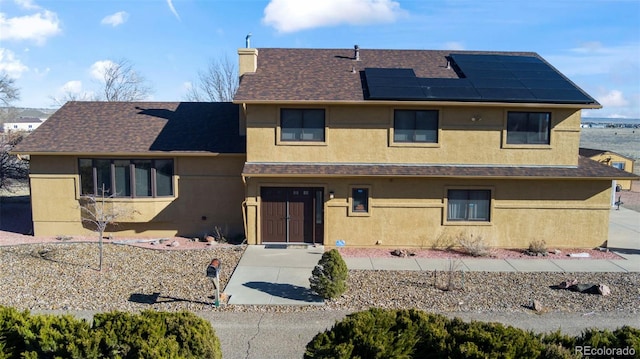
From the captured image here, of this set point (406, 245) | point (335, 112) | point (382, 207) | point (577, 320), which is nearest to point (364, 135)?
point (335, 112)

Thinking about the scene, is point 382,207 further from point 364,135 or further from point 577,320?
point 577,320

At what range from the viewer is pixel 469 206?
16641 millimetres

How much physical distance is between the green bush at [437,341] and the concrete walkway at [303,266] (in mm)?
4335

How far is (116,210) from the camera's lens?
56.1 ft

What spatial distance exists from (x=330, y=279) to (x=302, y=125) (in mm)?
6685

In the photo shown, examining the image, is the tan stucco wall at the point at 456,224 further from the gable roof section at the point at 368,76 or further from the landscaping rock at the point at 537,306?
the landscaping rock at the point at 537,306

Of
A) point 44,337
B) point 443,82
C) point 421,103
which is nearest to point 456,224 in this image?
point 421,103

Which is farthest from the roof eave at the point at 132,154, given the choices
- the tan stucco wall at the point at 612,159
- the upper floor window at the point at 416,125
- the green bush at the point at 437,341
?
the tan stucco wall at the point at 612,159

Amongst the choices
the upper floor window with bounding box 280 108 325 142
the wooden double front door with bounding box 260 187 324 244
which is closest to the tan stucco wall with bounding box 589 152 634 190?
the upper floor window with bounding box 280 108 325 142

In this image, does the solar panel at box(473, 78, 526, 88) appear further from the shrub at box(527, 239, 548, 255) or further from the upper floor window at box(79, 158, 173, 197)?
the upper floor window at box(79, 158, 173, 197)

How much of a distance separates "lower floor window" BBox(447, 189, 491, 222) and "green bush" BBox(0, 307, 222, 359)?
11191mm

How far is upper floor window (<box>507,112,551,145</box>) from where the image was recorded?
654 inches

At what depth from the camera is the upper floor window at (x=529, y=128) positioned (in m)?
16.6

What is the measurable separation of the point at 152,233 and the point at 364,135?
8659mm
